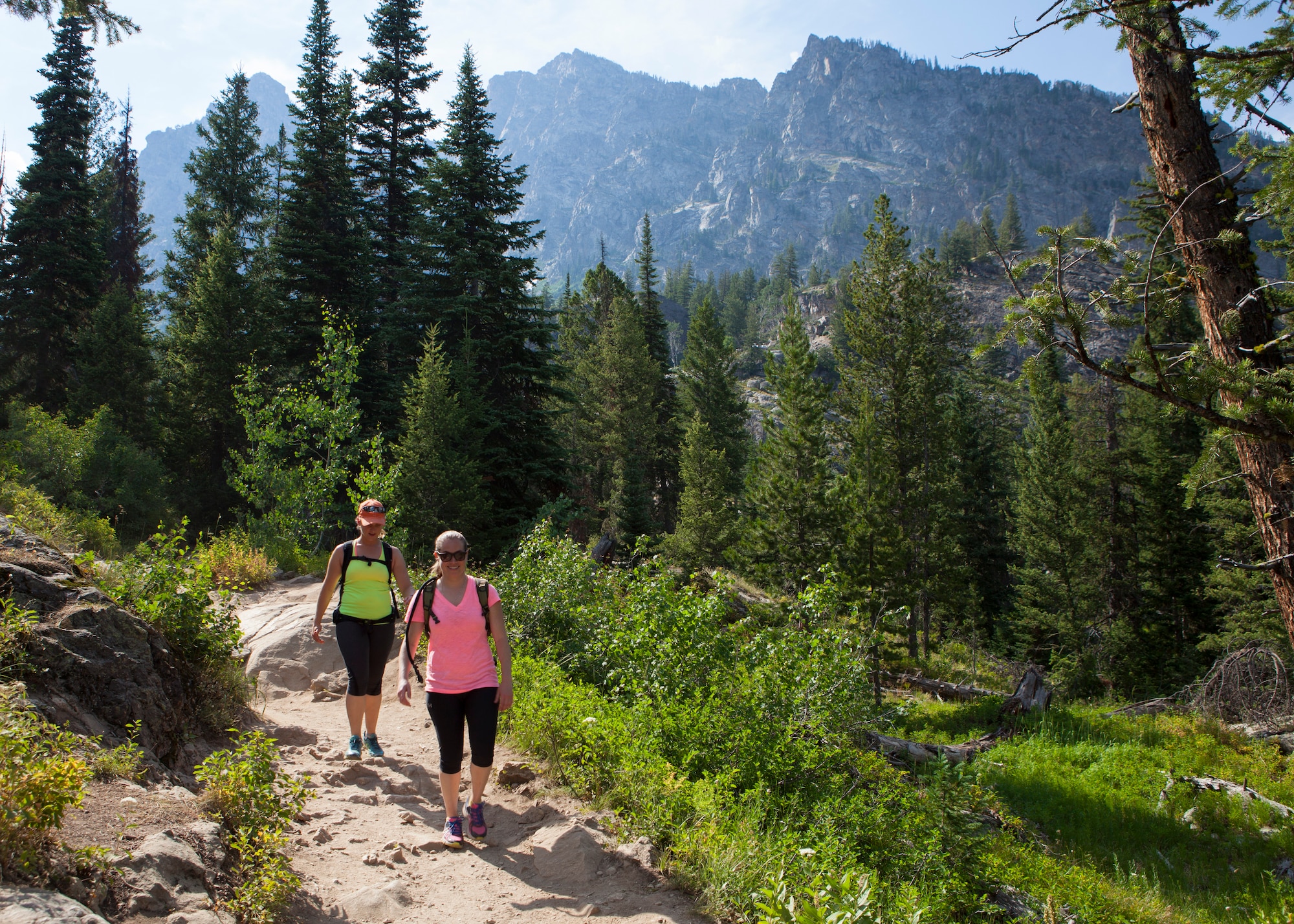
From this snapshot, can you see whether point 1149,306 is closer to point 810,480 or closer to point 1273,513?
point 1273,513

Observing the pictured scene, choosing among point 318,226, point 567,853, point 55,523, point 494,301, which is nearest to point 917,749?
point 567,853

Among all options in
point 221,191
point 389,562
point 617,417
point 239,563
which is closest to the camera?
point 389,562

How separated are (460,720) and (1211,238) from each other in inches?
213

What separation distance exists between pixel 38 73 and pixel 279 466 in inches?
754

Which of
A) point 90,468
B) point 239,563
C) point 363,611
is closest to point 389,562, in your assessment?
point 363,611

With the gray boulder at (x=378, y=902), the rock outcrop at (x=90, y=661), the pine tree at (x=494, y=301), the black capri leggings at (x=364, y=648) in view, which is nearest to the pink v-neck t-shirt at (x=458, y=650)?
the gray boulder at (x=378, y=902)

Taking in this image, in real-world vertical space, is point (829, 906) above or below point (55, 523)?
below

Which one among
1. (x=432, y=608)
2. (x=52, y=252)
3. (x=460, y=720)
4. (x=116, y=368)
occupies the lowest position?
(x=460, y=720)

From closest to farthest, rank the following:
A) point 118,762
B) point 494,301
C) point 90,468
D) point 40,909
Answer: point 40,909
point 118,762
point 90,468
point 494,301

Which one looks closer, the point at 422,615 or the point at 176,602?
the point at 422,615

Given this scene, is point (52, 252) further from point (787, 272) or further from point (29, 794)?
point (787, 272)

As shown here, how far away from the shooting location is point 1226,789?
892 cm

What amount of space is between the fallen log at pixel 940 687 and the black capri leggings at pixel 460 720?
1788 cm

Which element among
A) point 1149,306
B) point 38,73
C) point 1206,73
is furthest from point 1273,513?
point 38,73
